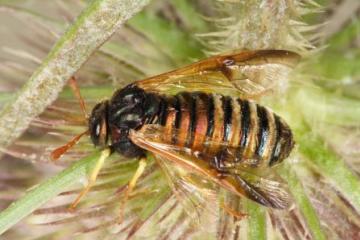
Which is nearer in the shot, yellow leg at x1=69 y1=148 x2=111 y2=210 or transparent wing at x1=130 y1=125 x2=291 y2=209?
transparent wing at x1=130 y1=125 x2=291 y2=209

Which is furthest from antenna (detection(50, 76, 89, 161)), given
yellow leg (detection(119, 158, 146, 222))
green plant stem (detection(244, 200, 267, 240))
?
green plant stem (detection(244, 200, 267, 240))

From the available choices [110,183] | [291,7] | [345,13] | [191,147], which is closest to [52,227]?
[110,183]

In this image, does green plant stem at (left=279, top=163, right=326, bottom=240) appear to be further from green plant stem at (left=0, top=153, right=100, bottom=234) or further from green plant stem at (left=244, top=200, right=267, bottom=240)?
green plant stem at (left=0, top=153, right=100, bottom=234)

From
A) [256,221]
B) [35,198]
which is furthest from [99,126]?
[256,221]

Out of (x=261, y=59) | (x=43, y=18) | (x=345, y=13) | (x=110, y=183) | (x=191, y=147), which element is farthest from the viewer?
(x=345, y=13)

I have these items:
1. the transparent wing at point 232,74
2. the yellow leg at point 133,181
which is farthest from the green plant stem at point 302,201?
the yellow leg at point 133,181

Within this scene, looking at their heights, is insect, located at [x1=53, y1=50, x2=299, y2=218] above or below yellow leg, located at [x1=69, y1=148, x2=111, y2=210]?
above

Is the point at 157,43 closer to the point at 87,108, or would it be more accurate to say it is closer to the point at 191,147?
the point at 87,108
